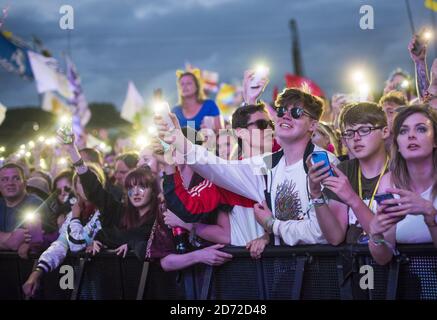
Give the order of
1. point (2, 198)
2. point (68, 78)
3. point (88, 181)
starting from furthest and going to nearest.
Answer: point (68, 78) → point (2, 198) → point (88, 181)

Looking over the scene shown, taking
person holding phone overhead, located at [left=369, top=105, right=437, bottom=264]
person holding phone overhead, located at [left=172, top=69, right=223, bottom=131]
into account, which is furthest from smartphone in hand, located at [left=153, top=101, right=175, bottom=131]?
person holding phone overhead, located at [left=172, top=69, right=223, bottom=131]

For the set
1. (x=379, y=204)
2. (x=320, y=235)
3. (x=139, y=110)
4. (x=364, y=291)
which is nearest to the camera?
(x=379, y=204)

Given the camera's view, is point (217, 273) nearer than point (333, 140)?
Yes

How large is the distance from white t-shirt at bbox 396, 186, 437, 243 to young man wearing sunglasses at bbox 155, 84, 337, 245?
1.77 ft

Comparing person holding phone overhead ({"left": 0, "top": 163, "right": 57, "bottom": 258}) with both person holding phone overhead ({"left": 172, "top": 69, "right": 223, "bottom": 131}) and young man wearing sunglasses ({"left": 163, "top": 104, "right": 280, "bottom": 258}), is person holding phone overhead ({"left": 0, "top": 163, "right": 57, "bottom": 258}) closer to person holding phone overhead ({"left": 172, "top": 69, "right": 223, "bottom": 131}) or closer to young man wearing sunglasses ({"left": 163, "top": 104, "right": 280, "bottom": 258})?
young man wearing sunglasses ({"left": 163, "top": 104, "right": 280, "bottom": 258})

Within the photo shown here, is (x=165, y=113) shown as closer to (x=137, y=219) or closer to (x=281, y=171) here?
(x=281, y=171)

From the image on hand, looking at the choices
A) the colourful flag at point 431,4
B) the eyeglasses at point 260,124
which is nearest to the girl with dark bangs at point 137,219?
the eyeglasses at point 260,124

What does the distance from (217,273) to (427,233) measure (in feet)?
4.79

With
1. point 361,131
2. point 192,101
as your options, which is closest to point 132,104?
point 192,101

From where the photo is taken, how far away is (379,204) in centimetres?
325

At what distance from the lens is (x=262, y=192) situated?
4.31 meters

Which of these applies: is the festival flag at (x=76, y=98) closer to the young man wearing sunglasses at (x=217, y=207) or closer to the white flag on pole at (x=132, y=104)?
the white flag on pole at (x=132, y=104)

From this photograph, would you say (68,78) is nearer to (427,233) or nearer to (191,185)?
(191,185)
